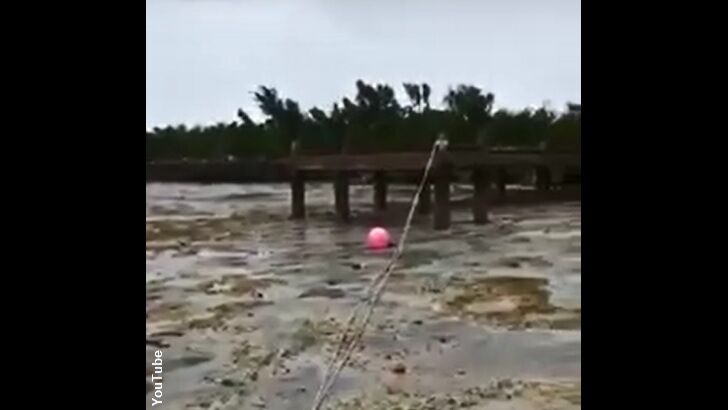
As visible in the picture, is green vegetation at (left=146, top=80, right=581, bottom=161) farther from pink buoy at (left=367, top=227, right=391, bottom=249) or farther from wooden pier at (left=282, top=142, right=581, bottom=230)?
pink buoy at (left=367, top=227, right=391, bottom=249)

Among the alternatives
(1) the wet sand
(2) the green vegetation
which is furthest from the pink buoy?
(2) the green vegetation

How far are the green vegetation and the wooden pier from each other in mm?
17

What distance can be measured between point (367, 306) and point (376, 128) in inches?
11.9

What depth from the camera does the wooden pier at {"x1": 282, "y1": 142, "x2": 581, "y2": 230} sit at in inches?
55.6

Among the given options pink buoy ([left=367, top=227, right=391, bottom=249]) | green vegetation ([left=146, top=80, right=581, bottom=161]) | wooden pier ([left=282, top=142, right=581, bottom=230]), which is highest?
green vegetation ([left=146, top=80, right=581, bottom=161])

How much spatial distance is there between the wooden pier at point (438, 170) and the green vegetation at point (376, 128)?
0.7 inches

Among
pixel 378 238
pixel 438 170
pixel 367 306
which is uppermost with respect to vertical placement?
pixel 438 170

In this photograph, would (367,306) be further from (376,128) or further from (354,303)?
(376,128)

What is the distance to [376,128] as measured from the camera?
150 cm

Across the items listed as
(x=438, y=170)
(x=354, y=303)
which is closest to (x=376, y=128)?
(x=438, y=170)
